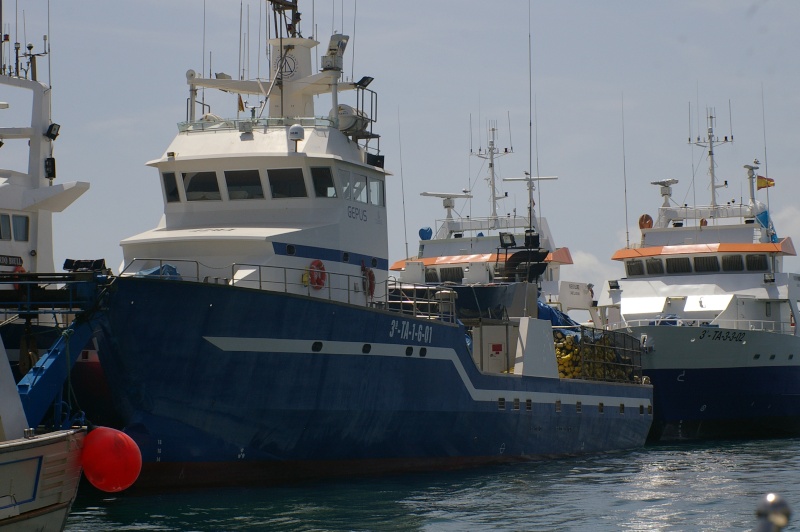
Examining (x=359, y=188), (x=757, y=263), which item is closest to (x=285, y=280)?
(x=359, y=188)

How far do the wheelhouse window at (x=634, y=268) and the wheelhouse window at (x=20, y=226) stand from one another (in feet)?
73.4

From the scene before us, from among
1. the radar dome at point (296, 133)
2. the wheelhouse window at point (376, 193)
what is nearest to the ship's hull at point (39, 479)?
the radar dome at point (296, 133)

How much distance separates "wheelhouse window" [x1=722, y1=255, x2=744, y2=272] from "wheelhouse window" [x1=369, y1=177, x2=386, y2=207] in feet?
63.8

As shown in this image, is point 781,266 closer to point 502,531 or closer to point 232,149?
point 232,149

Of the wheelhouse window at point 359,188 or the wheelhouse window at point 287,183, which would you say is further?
the wheelhouse window at point 359,188

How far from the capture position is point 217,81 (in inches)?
971

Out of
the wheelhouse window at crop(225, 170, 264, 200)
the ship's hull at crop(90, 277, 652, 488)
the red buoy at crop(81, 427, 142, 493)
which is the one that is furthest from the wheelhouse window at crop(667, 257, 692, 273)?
the red buoy at crop(81, 427, 142, 493)

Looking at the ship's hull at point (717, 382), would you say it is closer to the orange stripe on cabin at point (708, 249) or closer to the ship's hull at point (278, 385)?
the orange stripe on cabin at point (708, 249)

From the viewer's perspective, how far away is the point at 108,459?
14039mm

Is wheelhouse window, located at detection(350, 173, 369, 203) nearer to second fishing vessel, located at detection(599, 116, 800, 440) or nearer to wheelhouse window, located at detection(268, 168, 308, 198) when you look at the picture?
wheelhouse window, located at detection(268, 168, 308, 198)

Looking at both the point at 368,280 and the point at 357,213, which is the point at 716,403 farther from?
the point at 357,213

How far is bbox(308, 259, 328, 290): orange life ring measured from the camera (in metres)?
21.1

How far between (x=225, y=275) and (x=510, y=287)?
8713 millimetres

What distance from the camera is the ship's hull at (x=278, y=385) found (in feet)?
59.8
